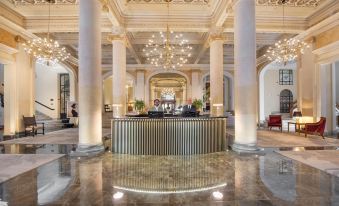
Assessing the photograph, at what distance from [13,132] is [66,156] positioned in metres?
5.96

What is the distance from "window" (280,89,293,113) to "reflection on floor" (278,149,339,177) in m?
17.7

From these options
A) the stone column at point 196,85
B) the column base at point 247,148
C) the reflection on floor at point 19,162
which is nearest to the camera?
the reflection on floor at point 19,162

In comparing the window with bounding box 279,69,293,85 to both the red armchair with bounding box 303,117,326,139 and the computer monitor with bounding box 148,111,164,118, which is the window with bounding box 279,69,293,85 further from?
the computer monitor with bounding box 148,111,164,118

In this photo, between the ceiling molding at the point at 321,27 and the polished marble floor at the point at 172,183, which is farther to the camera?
the ceiling molding at the point at 321,27

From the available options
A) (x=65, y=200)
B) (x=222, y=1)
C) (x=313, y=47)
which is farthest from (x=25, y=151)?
(x=313, y=47)

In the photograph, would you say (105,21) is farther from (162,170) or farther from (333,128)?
(333,128)

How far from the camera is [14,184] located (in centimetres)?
379

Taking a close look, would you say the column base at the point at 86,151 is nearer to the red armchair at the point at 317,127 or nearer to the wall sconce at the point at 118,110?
the wall sconce at the point at 118,110

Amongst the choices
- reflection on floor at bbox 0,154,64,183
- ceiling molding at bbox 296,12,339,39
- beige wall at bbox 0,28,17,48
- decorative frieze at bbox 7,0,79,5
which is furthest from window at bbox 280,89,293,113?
beige wall at bbox 0,28,17,48

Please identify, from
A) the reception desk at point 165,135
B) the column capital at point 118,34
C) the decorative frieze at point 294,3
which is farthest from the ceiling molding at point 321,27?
the column capital at point 118,34

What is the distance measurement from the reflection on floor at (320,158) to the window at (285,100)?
1768 cm

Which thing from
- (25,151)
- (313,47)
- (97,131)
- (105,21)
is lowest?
(25,151)

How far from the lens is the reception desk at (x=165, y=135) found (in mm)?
6137

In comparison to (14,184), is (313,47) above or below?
above
